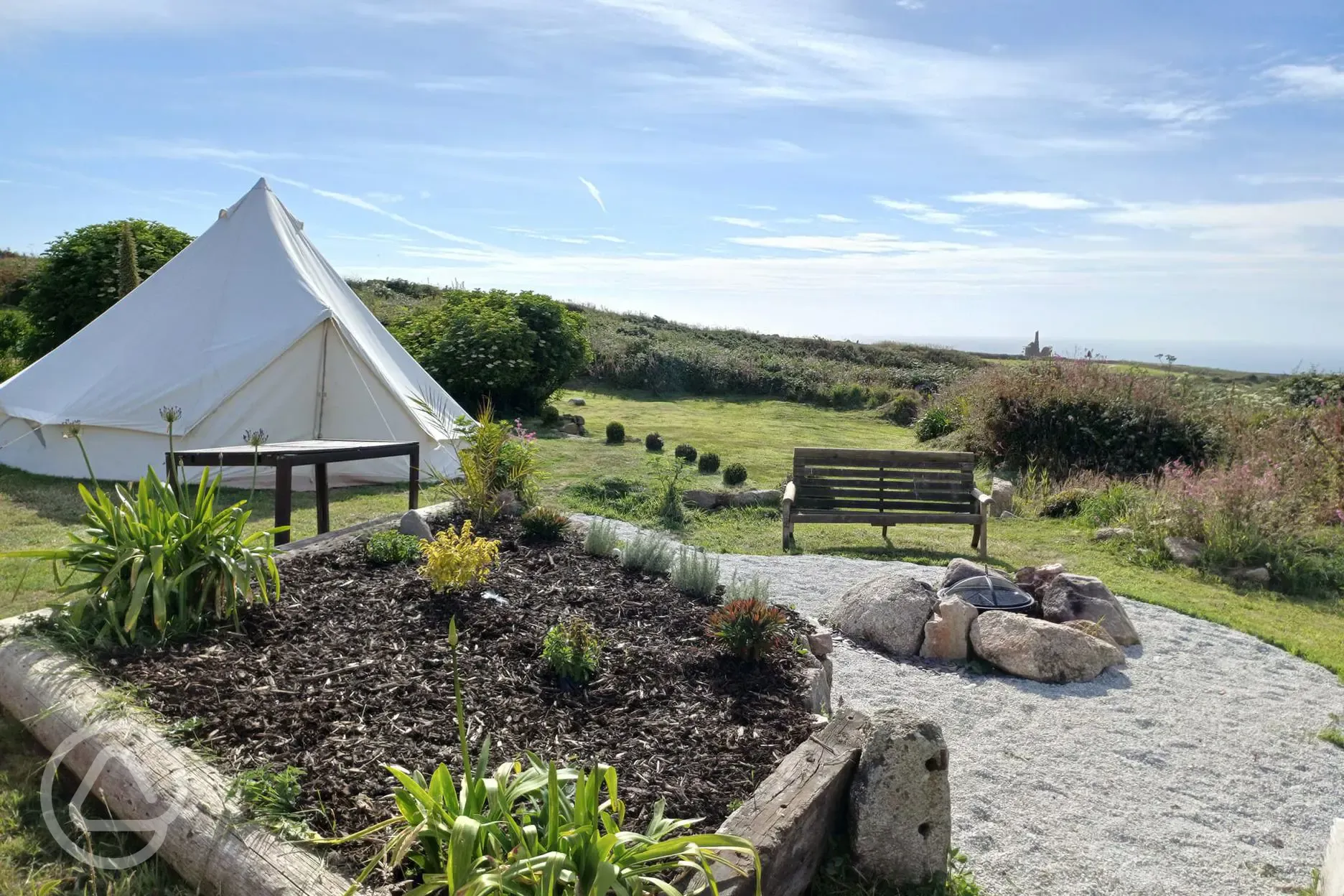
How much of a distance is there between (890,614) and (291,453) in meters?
4.34

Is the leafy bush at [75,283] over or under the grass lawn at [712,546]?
over

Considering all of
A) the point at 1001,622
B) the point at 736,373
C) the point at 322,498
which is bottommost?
the point at 1001,622

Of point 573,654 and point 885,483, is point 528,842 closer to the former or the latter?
point 573,654

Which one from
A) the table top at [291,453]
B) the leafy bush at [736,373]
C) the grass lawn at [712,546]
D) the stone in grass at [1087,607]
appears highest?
the leafy bush at [736,373]

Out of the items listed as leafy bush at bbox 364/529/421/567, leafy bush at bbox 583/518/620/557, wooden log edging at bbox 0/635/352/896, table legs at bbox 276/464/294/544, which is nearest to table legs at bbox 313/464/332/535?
table legs at bbox 276/464/294/544

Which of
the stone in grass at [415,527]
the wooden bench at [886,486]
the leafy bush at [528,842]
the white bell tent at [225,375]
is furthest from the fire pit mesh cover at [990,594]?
the white bell tent at [225,375]

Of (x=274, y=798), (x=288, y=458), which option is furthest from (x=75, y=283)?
(x=274, y=798)

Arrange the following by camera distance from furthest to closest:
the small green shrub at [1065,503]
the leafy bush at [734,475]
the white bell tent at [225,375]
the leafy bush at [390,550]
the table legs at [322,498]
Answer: the leafy bush at [734,475] < the small green shrub at [1065,503] < the white bell tent at [225,375] < the table legs at [322,498] < the leafy bush at [390,550]

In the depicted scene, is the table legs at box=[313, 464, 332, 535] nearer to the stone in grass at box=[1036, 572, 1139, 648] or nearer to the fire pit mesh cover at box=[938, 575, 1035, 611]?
the fire pit mesh cover at box=[938, 575, 1035, 611]

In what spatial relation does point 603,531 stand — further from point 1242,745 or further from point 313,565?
point 1242,745

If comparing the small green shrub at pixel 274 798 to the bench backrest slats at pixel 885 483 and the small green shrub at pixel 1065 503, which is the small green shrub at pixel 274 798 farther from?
the small green shrub at pixel 1065 503

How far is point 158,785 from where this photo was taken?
3.15 meters

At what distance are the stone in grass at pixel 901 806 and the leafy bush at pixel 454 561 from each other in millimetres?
2486

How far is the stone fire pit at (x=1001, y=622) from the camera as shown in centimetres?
588
